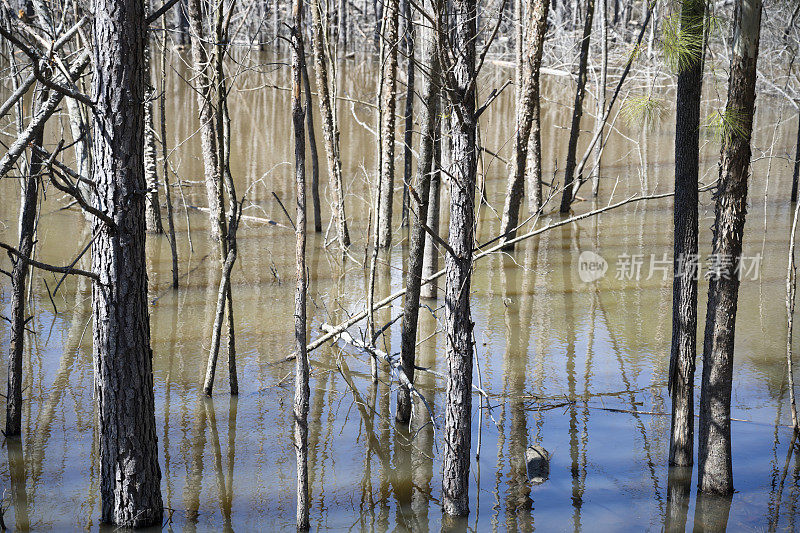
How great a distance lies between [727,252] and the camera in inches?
221

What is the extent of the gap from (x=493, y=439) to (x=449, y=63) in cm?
375

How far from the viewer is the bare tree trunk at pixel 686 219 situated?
574cm

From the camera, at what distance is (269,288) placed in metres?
11.4

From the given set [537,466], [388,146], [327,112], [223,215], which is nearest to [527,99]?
[388,146]

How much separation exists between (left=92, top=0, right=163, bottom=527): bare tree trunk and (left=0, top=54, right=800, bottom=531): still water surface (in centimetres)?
60

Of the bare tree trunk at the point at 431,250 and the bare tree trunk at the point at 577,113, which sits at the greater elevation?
the bare tree trunk at the point at 577,113

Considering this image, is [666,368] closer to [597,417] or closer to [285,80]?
[597,417]

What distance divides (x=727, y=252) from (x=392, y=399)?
3.81 m

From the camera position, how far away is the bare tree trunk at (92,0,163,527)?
4770mm

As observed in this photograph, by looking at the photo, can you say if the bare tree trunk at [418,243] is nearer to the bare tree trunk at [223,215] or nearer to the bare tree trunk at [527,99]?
the bare tree trunk at [223,215]

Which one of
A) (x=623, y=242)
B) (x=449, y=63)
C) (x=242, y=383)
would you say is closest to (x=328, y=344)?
(x=242, y=383)

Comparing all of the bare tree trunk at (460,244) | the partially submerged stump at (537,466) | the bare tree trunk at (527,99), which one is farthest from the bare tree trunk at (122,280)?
the bare tree trunk at (527,99)

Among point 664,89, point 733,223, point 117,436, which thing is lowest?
point 117,436

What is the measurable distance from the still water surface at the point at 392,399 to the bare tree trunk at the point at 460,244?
53 cm
